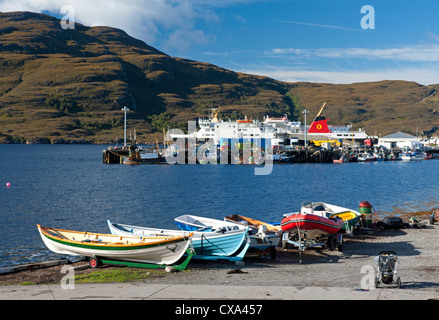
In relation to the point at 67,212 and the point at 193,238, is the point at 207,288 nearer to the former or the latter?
the point at 193,238

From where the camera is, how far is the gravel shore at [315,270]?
1625 cm

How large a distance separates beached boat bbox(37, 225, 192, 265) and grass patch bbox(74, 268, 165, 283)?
62 cm

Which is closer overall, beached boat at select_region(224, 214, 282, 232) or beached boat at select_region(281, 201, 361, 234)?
beached boat at select_region(281, 201, 361, 234)

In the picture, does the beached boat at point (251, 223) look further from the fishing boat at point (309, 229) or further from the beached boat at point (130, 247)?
the beached boat at point (130, 247)

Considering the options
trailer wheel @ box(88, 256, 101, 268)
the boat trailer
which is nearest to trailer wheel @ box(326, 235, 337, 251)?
the boat trailer

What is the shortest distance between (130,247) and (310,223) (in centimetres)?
837

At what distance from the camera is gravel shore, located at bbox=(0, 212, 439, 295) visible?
16.2m

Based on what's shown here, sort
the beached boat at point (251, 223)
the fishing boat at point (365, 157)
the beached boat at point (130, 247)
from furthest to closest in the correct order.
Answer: the fishing boat at point (365, 157), the beached boat at point (251, 223), the beached boat at point (130, 247)

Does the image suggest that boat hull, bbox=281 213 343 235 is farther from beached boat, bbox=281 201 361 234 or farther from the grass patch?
the grass patch

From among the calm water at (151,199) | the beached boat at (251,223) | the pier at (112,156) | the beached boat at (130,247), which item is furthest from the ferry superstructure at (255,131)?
the beached boat at (130,247)

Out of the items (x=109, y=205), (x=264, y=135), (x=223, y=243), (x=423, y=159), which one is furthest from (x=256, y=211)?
(x=423, y=159)

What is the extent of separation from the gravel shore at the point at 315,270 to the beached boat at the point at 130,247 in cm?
86

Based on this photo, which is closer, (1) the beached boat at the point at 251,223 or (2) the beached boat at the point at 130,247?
(2) the beached boat at the point at 130,247
